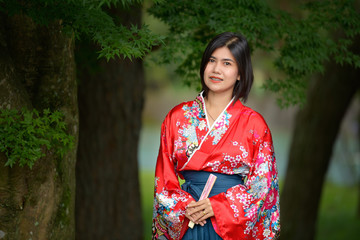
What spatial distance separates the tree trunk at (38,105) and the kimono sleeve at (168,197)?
631 mm

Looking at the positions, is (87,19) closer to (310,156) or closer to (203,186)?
(203,186)

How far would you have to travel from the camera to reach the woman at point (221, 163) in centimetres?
266

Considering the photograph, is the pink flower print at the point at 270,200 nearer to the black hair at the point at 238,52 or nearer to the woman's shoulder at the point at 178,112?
the black hair at the point at 238,52

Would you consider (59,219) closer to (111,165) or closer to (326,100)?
(111,165)

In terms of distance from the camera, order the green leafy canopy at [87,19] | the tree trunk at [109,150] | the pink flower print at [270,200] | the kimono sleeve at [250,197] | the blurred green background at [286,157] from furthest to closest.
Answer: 1. the blurred green background at [286,157]
2. the tree trunk at [109,150]
3. the pink flower print at [270,200]
4. the kimono sleeve at [250,197]
5. the green leafy canopy at [87,19]

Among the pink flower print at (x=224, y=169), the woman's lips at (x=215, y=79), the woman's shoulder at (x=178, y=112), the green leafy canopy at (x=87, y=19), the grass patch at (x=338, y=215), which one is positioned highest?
the green leafy canopy at (x=87, y=19)

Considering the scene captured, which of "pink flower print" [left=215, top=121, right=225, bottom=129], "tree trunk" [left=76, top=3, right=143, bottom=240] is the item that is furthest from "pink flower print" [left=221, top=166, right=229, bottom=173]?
"tree trunk" [left=76, top=3, right=143, bottom=240]

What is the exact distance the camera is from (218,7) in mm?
3480

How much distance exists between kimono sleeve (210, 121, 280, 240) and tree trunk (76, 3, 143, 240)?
2839mm

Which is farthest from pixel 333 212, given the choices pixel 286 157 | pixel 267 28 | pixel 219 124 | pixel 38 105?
pixel 38 105

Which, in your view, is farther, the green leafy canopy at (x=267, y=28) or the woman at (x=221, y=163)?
the green leafy canopy at (x=267, y=28)

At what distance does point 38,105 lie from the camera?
294cm

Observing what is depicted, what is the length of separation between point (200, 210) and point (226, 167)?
0.93 ft

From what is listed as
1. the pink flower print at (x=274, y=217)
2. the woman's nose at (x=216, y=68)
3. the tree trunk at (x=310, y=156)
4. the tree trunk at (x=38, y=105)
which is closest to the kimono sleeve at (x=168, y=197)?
the woman's nose at (x=216, y=68)
